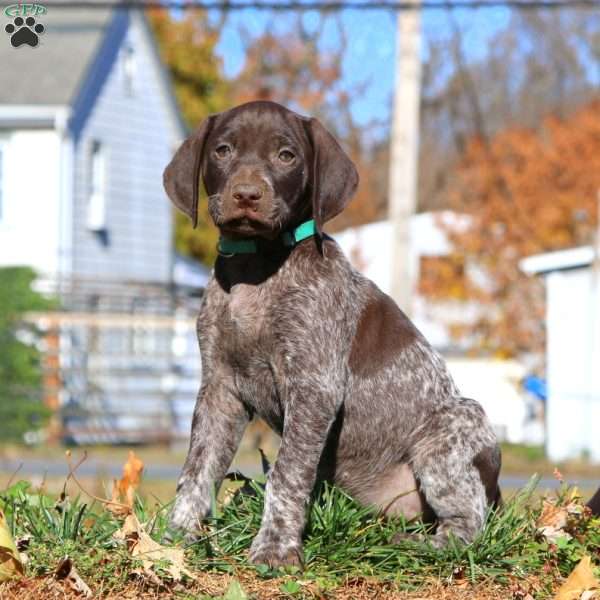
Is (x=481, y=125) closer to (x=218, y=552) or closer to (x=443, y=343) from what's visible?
(x=443, y=343)

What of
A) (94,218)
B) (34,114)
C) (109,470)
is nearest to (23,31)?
(109,470)

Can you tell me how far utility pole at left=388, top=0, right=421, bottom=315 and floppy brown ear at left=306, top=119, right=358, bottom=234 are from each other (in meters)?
11.3

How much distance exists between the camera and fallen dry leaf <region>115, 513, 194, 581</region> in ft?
15.4

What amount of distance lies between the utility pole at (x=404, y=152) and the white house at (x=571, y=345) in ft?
22.2

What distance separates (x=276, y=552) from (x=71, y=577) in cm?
75

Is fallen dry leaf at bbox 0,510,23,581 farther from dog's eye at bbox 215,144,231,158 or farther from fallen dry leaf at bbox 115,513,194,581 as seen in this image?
dog's eye at bbox 215,144,231,158

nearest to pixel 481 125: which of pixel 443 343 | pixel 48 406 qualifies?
pixel 443 343

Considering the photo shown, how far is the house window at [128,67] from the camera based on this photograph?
30469 mm

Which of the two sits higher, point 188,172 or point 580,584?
point 188,172

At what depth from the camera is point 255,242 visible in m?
5.36

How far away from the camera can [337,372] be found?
532 cm

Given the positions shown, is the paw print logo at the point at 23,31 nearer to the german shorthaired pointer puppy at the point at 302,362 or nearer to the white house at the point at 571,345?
the german shorthaired pointer puppy at the point at 302,362

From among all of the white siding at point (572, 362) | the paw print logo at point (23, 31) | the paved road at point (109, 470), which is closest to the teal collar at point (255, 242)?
the paw print logo at point (23, 31)

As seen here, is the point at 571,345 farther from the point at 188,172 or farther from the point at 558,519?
the point at 188,172
